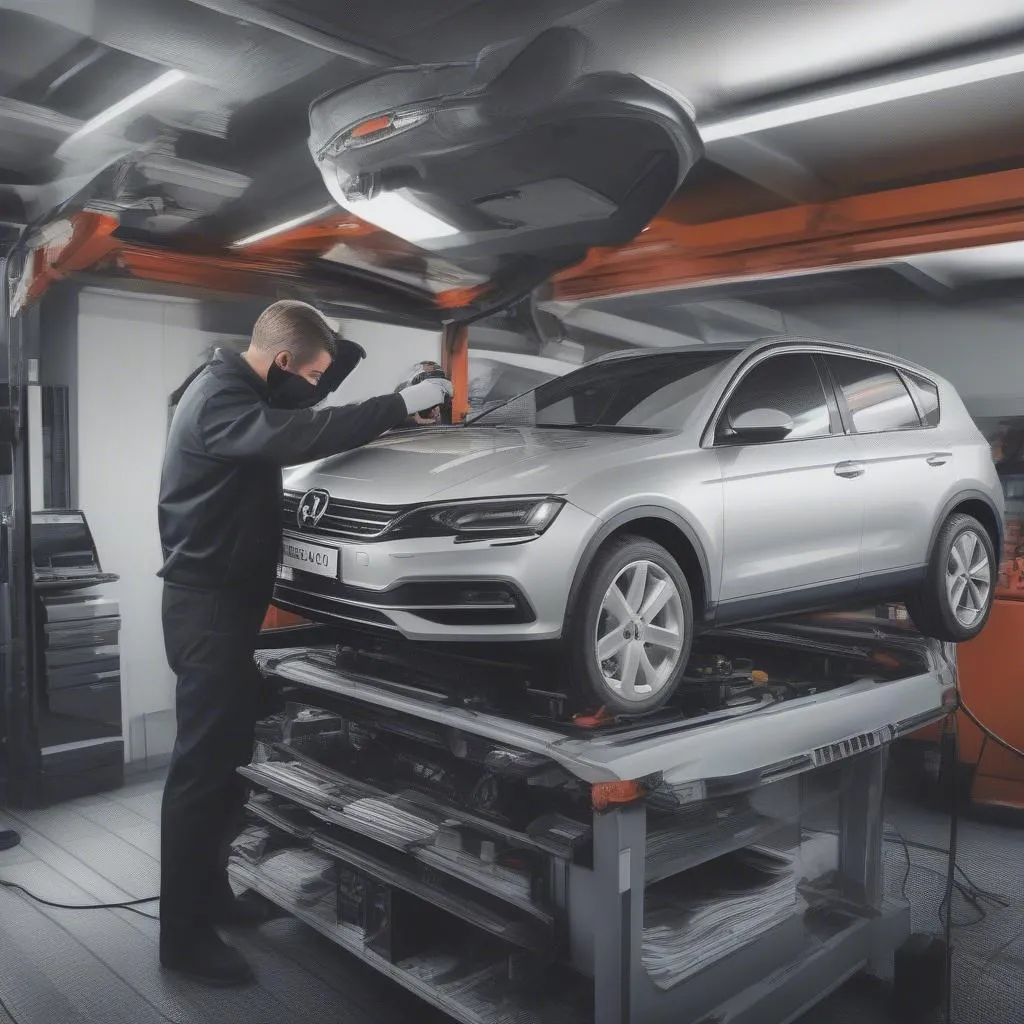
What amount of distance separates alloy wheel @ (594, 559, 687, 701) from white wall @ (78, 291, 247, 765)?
6.17 ft

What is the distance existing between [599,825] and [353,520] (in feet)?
2.93

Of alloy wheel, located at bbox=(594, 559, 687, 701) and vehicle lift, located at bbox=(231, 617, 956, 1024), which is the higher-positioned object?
alloy wheel, located at bbox=(594, 559, 687, 701)

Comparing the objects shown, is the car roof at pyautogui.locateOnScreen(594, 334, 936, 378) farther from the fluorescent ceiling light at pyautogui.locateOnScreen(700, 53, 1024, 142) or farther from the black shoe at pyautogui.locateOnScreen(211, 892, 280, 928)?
the black shoe at pyautogui.locateOnScreen(211, 892, 280, 928)

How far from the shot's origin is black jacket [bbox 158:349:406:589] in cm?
214

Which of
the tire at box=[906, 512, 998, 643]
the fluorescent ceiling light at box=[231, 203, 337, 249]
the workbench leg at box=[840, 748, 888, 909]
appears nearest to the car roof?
the tire at box=[906, 512, 998, 643]

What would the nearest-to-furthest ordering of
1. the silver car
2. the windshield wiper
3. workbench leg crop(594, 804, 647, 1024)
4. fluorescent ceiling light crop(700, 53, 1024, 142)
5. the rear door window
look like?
workbench leg crop(594, 804, 647, 1024)
the silver car
fluorescent ceiling light crop(700, 53, 1024, 142)
the windshield wiper
the rear door window

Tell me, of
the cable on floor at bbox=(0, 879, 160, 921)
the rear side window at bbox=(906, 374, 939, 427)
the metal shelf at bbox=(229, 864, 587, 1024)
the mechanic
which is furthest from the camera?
the mechanic

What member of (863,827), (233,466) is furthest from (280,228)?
(863,827)

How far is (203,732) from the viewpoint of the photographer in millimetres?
2307

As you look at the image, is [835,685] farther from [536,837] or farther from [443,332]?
[443,332]

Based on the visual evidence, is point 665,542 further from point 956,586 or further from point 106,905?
point 106,905

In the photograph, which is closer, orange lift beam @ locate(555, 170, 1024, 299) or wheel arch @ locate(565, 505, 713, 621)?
wheel arch @ locate(565, 505, 713, 621)

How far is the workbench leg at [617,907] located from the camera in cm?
170

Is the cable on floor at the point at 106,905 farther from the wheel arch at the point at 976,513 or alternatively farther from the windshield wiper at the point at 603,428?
the wheel arch at the point at 976,513
